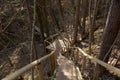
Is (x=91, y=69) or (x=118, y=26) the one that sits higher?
(x=118, y=26)

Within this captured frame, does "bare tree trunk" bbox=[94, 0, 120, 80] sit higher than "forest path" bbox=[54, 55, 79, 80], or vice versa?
"bare tree trunk" bbox=[94, 0, 120, 80]

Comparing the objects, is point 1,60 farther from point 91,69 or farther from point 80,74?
point 80,74

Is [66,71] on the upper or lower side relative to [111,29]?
lower

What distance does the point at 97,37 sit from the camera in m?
9.15

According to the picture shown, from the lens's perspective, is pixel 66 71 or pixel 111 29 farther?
pixel 66 71

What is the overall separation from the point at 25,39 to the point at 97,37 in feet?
16.0

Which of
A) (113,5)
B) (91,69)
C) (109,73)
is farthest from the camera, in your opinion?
(91,69)

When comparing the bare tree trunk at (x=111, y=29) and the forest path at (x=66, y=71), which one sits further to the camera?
the forest path at (x=66, y=71)

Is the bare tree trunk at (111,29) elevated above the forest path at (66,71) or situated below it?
above

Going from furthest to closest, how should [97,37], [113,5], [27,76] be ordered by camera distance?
[97,37] → [27,76] → [113,5]

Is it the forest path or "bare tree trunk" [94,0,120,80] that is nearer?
"bare tree trunk" [94,0,120,80]

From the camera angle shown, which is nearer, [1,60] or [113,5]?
[113,5]

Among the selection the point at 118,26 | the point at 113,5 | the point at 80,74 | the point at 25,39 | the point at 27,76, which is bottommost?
the point at 27,76

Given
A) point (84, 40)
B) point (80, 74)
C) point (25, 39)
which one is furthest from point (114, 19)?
point (25, 39)
